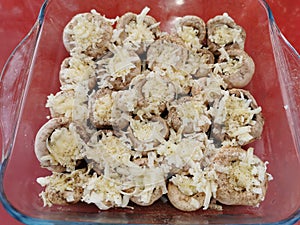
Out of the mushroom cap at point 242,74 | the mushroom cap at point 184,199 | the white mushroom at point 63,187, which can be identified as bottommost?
the mushroom cap at point 184,199

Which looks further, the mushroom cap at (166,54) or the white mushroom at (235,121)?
the mushroom cap at (166,54)

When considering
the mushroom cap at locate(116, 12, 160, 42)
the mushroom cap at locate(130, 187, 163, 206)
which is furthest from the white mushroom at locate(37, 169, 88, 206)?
the mushroom cap at locate(116, 12, 160, 42)

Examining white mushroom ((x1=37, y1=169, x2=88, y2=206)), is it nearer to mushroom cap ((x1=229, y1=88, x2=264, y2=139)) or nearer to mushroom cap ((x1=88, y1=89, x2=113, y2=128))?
mushroom cap ((x1=88, y1=89, x2=113, y2=128))

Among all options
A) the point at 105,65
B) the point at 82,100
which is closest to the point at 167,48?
the point at 105,65

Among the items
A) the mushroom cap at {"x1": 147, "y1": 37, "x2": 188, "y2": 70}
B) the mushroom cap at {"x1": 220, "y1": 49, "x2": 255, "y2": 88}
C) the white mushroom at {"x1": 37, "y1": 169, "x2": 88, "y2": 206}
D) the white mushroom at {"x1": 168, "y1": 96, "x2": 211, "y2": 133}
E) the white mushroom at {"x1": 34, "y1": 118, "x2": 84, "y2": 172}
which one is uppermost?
the mushroom cap at {"x1": 147, "y1": 37, "x2": 188, "y2": 70}

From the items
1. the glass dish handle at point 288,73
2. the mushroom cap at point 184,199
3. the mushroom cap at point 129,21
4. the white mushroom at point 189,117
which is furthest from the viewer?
the mushroom cap at point 129,21

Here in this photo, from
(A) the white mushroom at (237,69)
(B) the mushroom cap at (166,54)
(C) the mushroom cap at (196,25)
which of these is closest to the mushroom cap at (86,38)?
(B) the mushroom cap at (166,54)

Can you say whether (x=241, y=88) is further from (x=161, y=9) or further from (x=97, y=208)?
(x=97, y=208)

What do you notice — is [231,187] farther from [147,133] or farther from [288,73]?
[288,73]

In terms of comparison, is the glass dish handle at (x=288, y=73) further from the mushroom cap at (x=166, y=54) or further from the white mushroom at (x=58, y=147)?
the white mushroom at (x=58, y=147)
